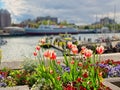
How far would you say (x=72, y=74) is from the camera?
25.8 ft

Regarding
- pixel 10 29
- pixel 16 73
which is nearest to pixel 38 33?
pixel 10 29

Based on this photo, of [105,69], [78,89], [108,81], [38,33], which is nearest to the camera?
[78,89]

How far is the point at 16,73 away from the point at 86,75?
14.0ft

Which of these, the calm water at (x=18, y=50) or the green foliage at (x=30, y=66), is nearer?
the green foliage at (x=30, y=66)

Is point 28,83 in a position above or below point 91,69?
below

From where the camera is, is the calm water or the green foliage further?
the calm water

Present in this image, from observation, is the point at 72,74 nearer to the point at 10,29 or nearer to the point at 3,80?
the point at 3,80

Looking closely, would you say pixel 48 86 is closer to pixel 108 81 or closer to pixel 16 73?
pixel 108 81

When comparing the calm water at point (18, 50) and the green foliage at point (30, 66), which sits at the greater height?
the green foliage at point (30, 66)

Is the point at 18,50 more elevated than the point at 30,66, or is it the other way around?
the point at 30,66

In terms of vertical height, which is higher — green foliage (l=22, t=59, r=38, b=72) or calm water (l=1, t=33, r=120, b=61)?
green foliage (l=22, t=59, r=38, b=72)

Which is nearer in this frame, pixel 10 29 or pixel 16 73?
pixel 16 73

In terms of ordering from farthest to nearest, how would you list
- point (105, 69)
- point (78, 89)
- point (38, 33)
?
point (38, 33) → point (105, 69) → point (78, 89)

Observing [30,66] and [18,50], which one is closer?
[30,66]
